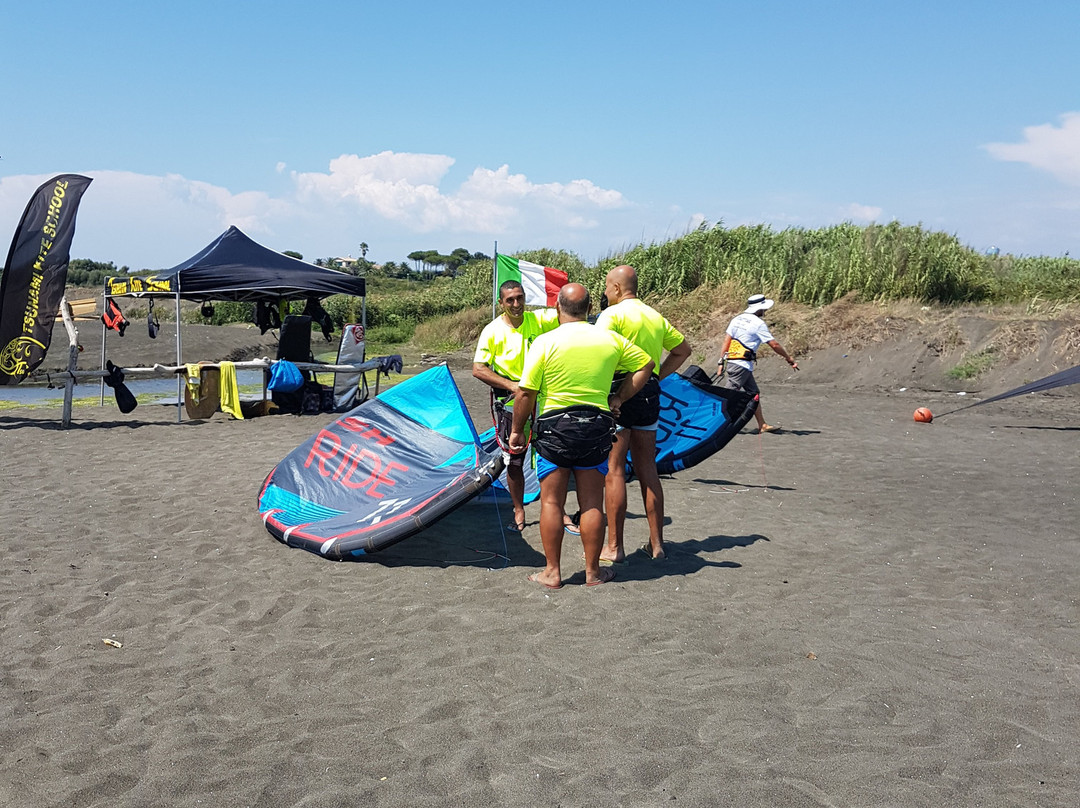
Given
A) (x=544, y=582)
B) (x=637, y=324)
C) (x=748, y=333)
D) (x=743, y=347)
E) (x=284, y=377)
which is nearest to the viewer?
(x=544, y=582)

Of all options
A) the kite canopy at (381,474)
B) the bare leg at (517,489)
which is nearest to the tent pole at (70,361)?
the kite canopy at (381,474)

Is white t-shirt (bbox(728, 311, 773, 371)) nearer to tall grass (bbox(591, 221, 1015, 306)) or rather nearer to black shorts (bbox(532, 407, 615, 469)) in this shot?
black shorts (bbox(532, 407, 615, 469))

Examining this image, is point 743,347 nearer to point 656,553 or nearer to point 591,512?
point 656,553

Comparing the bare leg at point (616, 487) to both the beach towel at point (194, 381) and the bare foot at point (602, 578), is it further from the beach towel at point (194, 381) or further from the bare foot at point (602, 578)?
the beach towel at point (194, 381)

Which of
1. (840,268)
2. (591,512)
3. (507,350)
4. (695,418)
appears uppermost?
(840,268)

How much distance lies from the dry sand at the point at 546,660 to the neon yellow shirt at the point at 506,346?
125 centimetres

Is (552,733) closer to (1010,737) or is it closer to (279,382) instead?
(1010,737)

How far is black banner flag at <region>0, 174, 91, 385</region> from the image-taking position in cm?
1186

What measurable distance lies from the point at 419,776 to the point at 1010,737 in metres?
2.32

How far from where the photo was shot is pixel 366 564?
5.86m

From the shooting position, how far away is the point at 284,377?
1348 cm

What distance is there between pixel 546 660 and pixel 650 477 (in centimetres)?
187

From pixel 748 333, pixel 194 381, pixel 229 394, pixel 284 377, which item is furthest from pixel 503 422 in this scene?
pixel 194 381

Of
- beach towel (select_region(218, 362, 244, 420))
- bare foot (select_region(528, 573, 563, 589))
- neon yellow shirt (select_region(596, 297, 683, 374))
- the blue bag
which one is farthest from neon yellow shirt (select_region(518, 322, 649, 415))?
beach towel (select_region(218, 362, 244, 420))
